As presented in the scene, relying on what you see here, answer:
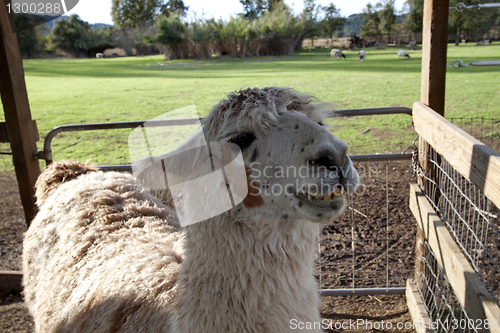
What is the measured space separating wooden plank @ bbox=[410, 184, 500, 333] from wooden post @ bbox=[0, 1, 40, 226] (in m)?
3.59

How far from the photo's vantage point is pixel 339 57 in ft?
109

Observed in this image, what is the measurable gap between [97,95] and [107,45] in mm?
41842

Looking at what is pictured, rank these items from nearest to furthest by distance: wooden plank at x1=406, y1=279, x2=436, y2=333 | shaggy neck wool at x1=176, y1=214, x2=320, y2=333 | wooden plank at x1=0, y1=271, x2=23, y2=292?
shaggy neck wool at x1=176, y1=214, x2=320, y2=333, wooden plank at x1=406, y1=279, x2=436, y2=333, wooden plank at x1=0, y1=271, x2=23, y2=292

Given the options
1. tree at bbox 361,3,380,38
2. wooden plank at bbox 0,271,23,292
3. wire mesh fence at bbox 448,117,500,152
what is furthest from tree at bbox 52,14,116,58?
wooden plank at bbox 0,271,23,292

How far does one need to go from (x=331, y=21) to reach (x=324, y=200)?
55704 millimetres

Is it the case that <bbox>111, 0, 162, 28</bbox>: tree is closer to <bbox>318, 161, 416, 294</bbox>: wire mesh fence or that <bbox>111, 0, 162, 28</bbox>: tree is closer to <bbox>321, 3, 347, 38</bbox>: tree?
<bbox>321, 3, 347, 38</bbox>: tree

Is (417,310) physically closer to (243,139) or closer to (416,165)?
(416,165)

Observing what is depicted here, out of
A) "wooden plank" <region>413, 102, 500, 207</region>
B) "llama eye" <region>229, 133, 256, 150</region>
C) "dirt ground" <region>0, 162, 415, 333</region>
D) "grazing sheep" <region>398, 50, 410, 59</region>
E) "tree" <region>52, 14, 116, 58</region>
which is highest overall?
"tree" <region>52, 14, 116, 58</region>

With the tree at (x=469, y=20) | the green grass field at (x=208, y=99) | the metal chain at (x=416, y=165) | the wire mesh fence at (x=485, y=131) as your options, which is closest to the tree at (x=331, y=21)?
the tree at (x=469, y=20)

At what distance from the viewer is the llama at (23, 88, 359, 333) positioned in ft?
5.08

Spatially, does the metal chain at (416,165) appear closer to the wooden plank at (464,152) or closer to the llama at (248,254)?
the wooden plank at (464,152)

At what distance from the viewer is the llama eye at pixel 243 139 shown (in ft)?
5.58

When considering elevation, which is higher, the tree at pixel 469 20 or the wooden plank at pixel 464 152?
the tree at pixel 469 20

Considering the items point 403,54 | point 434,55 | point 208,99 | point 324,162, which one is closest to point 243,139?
point 324,162
